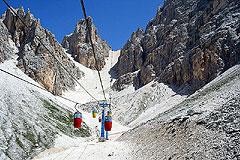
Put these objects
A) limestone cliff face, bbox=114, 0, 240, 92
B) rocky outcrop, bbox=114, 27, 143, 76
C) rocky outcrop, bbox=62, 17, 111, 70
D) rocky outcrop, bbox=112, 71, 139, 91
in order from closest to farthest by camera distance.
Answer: limestone cliff face, bbox=114, 0, 240, 92
rocky outcrop, bbox=112, 71, 139, 91
rocky outcrop, bbox=114, 27, 143, 76
rocky outcrop, bbox=62, 17, 111, 70

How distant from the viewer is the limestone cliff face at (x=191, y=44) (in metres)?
45.3

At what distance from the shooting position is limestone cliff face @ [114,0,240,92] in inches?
1785

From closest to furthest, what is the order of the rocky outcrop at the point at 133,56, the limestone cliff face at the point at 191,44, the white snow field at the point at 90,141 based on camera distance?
the white snow field at the point at 90,141, the limestone cliff face at the point at 191,44, the rocky outcrop at the point at 133,56

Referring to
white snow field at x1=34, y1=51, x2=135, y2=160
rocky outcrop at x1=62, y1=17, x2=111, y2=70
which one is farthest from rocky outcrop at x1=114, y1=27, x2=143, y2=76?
rocky outcrop at x1=62, y1=17, x2=111, y2=70

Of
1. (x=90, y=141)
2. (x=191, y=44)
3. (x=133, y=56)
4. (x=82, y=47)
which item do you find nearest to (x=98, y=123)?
(x=90, y=141)

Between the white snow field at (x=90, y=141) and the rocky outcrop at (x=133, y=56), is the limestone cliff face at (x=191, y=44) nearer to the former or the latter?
the rocky outcrop at (x=133, y=56)

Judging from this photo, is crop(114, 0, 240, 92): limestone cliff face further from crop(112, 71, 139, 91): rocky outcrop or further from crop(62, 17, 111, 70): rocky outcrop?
crop(62, 17, 111, 70): rocky outcrop

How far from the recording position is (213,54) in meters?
46.2

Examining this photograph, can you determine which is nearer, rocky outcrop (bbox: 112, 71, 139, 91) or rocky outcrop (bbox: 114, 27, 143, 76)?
rocky outcrop (bbox: 112, 71, 139, 91)

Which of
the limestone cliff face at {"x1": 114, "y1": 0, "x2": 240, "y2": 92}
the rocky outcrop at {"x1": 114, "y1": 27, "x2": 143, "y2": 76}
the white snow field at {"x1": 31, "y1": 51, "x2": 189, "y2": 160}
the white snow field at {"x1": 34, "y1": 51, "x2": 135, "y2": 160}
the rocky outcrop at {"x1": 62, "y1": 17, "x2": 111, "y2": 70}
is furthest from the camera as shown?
the rocky outcrop at {"x1": 62, "y1": 17, "x2": 111, "y2": 70}

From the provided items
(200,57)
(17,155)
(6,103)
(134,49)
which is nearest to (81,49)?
(134,49)

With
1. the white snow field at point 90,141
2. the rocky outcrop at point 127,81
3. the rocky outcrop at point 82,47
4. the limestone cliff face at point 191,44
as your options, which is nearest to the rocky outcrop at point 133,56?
the limestone cliff face at point 191,44

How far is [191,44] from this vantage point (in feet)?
206

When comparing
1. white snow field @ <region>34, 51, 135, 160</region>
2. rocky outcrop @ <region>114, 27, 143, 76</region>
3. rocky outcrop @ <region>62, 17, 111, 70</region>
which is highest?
rocky outcrop @ <region>62, 17, 111, 70</region>
